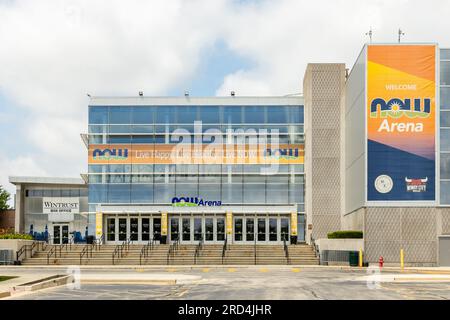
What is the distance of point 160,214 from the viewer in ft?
191

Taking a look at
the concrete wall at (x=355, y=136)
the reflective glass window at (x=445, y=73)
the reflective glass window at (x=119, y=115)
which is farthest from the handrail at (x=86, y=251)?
the reflective glass window at (x=445, y=73)

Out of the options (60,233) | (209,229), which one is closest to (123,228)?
(209,229)

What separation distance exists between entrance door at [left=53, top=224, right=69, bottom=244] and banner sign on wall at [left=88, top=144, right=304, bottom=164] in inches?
320

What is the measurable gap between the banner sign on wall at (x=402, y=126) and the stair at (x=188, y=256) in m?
8.23

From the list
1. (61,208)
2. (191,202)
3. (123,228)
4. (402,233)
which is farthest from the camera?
(61,208)

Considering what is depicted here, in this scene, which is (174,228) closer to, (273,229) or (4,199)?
(273,229)

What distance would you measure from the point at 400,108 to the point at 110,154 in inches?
1060

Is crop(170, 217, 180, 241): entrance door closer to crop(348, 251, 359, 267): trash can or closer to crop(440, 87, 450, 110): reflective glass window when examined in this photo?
crop(348, 251, 359, 267): trash can

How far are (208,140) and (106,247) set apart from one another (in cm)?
1377

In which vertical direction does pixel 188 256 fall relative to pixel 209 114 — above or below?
below

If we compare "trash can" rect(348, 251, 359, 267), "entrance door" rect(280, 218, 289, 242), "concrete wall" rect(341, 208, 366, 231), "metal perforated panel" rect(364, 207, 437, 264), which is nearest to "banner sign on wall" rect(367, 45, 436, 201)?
"metal perforated panel" rect(364, 207, 437, 264)

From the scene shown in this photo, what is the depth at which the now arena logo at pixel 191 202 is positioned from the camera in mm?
58188

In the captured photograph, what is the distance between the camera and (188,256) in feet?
161
